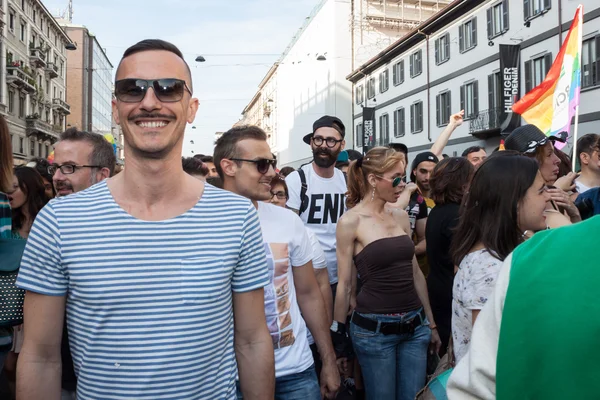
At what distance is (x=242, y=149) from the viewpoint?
330 centimetres

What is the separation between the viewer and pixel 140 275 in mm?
1769

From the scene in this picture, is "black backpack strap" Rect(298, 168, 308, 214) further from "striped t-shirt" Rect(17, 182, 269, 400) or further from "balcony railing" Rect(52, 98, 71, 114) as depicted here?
"balcony railing" Rect(52, 98, 71, 114)

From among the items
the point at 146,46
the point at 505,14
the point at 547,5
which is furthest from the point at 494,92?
the point at 146,46

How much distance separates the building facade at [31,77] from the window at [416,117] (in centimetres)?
2706

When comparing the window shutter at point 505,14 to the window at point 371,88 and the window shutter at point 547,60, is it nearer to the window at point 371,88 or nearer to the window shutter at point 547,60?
the window shutter at point 547,60

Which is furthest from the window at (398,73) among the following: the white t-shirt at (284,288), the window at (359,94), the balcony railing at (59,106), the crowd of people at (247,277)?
the balcony railing at (59,106)

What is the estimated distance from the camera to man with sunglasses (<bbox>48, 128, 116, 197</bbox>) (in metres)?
3.56

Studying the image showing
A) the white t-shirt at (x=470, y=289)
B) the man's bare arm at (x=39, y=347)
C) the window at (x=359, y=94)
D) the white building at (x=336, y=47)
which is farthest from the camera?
the window at (x=359, y=94)

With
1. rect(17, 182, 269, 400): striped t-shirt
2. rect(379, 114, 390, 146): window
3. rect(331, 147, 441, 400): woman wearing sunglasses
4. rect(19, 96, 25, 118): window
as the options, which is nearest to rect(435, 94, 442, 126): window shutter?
rect(379, 114, 390, 146): window

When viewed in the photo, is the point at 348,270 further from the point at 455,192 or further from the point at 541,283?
the point at 541,283

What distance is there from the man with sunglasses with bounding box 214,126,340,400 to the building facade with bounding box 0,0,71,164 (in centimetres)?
4215

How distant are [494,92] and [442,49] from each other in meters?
5.84

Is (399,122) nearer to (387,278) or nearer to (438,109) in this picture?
(438,109)

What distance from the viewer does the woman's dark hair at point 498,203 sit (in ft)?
8.79
